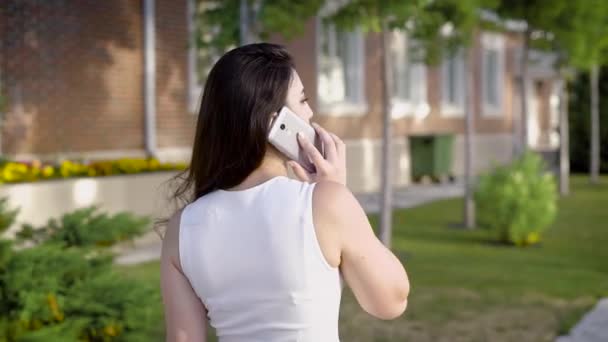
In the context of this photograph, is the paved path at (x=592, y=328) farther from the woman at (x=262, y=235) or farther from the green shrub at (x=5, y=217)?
the woman at (x=262, y=235)

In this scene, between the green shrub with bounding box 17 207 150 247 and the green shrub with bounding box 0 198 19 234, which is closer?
the green shrub with bounding box 0 198 19 234

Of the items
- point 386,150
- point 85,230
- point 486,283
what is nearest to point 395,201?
point 386,150

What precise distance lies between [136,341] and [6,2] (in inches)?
340

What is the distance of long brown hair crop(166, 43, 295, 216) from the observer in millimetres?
1964

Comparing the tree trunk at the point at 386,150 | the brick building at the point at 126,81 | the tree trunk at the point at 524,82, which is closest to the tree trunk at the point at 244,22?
the tree trunk at the point at 386,150

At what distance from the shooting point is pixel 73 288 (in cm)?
416

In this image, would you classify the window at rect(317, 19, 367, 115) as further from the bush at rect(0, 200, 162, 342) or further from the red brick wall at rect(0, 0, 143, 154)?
the bush at rect(0, 200, 162, 342)

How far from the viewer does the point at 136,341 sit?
4250 millimetres

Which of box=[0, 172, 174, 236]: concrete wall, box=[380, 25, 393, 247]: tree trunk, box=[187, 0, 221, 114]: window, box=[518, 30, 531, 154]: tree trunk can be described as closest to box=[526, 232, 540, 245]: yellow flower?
box=[380, 25, 393, 247]: tree trunk

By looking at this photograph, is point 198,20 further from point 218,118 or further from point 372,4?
point 218,118

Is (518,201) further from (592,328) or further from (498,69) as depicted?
(498,69)

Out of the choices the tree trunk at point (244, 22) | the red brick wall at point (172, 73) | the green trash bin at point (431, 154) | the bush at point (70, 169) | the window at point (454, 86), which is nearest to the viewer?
the bush at point (70, 169)

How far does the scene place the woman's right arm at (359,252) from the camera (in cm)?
189

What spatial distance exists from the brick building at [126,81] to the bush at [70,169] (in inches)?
27.2
